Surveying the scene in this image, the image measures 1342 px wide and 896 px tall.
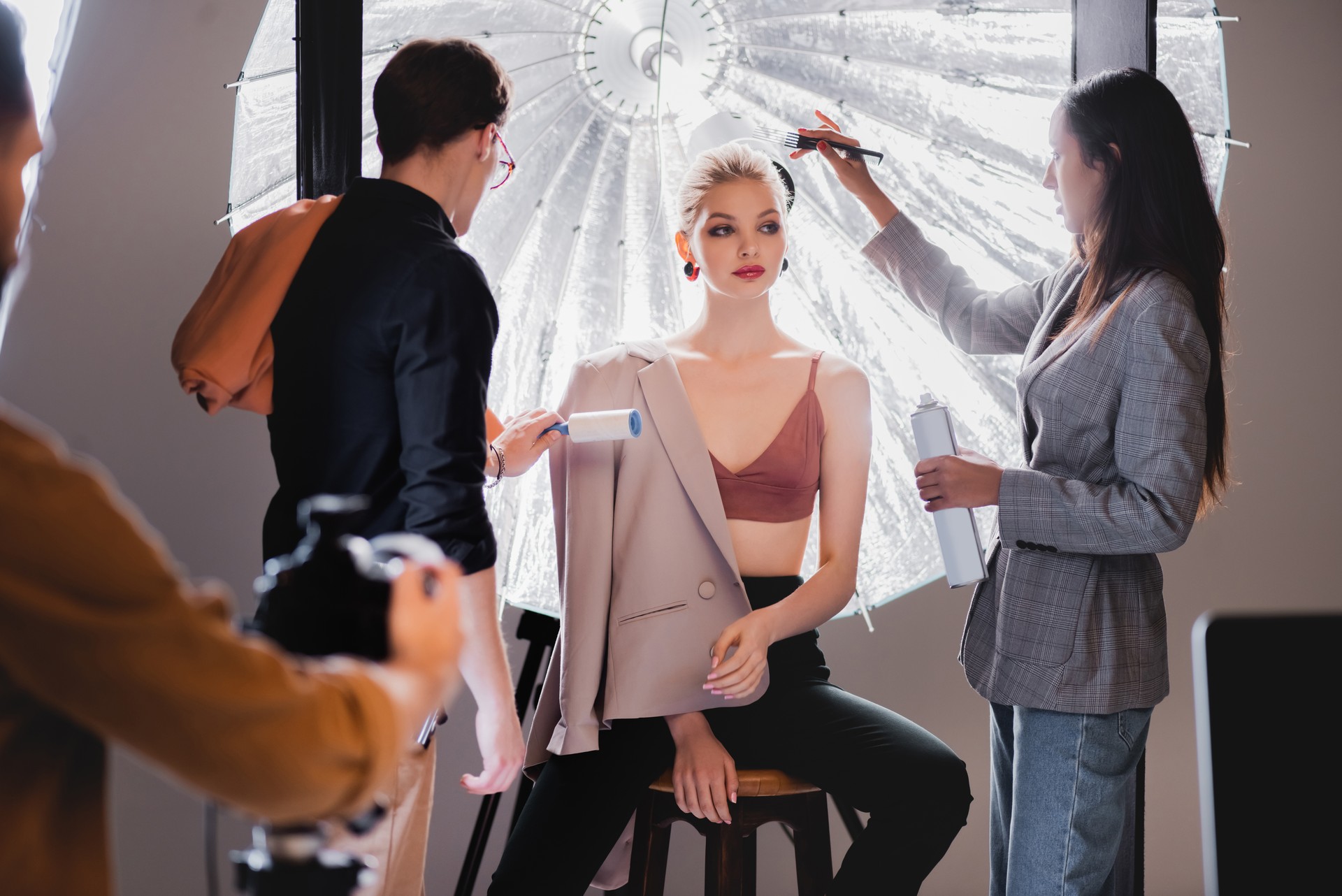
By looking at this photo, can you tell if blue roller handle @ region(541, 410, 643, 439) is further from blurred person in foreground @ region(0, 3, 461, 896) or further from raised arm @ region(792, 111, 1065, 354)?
blurred person in foreground @ region(0, 3, 461, 896)

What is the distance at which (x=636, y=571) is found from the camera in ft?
5.90

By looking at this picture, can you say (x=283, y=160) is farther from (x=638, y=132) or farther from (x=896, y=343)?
(x=896, y=343)

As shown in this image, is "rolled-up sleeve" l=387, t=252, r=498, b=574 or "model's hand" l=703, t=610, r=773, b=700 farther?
"model's hand" l=703, t=610, r=773, b=700

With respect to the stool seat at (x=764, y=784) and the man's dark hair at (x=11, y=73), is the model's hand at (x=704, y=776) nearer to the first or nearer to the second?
the stool seat at (x=764, y=784)

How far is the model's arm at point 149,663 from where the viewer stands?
0.63 meters

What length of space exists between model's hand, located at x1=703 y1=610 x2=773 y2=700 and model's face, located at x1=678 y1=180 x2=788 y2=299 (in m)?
0.64

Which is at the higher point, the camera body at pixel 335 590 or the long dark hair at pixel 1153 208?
the long dark hair at pixel 1153 208

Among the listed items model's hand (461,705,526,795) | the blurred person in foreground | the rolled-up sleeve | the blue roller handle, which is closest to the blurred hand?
the blurred person in foreground

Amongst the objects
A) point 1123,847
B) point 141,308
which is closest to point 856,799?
point 1123,847

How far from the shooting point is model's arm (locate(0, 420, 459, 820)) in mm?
629

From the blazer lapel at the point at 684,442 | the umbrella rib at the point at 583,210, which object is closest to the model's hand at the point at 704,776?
the blazer lapel at the point at 684,442

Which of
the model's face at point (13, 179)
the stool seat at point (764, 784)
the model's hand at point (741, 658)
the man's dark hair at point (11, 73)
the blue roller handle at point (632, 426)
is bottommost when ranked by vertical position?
the stool seat at point (764, 784)

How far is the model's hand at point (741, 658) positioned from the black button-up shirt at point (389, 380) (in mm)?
530

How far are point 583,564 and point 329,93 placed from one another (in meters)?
0.88
